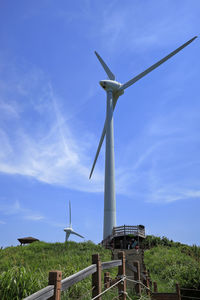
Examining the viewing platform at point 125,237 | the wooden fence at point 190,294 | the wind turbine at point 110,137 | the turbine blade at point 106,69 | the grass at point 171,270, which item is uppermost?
the turbine blade at point 106,69

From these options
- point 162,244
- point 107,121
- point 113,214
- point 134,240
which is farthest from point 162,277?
point 107,121

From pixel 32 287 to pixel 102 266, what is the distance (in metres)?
1.79

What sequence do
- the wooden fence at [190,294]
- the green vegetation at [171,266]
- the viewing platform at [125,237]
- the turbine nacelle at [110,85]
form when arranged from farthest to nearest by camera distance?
the turbine nacelle at [110,85] → the viewing platform at [125,237] → the green vegetation at [171,266] → the wooden fence at [190,294]

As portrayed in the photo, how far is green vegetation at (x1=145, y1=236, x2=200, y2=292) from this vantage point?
11.9 metres

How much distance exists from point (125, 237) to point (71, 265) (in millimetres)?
18730

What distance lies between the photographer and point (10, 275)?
6082 millimetres

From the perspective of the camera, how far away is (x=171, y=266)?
72.8ft

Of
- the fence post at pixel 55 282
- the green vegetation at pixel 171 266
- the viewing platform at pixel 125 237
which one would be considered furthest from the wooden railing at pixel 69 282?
the viewing platform at pixel 125 237

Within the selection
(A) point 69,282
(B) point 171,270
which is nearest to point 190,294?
(A) point 69,282

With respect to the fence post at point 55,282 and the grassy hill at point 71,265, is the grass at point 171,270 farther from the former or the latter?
the fence post at point 55,282

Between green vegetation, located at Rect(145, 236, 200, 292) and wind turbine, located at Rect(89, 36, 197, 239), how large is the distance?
5893 millimetres

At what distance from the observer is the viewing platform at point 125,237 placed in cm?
2891

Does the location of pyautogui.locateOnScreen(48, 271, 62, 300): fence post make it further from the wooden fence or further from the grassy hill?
the wooden fence

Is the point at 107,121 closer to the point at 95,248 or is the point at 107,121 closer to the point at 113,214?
the point at 113,214
